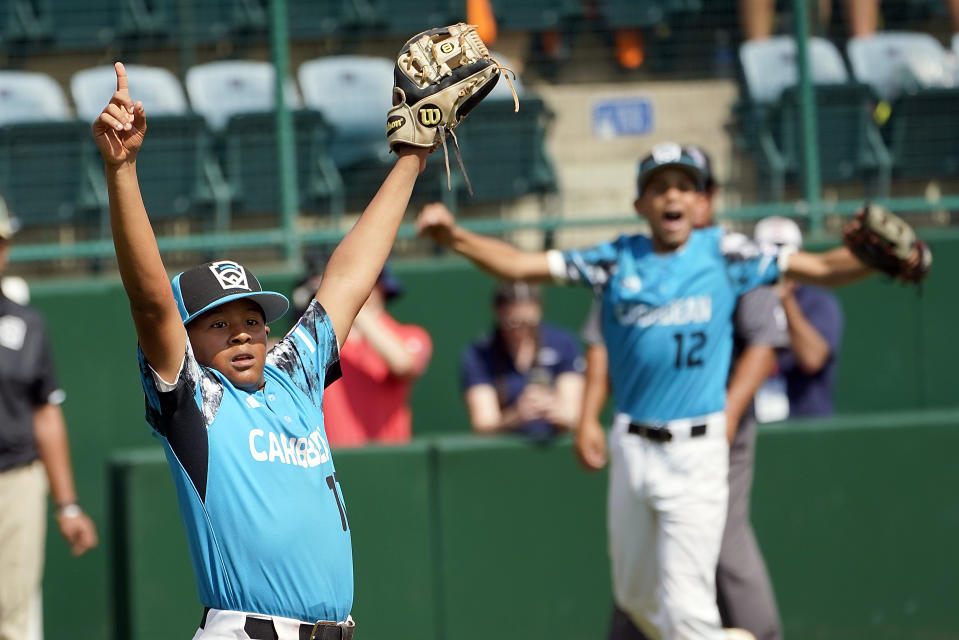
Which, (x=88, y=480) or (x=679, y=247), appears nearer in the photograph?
(x=679, y=247)

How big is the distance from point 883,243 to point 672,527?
128 centimetres

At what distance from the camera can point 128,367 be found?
22.2 feet

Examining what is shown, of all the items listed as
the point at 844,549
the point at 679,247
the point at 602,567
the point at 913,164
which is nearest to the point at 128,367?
the point at 602,567

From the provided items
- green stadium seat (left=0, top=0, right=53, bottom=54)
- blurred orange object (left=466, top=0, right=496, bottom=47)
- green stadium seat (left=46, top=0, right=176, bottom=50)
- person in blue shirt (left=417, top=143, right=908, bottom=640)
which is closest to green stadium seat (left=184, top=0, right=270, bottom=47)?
green stadium seat (left=46, top=0, right=176, bottom=50)

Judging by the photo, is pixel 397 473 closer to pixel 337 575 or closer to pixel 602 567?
pixel 602 567

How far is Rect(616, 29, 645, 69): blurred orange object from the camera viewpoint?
763 centimetres

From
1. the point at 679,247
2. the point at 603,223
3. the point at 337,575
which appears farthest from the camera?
the point at 603,223

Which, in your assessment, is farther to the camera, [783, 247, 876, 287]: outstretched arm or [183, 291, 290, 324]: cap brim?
[783, 247, 876, 287]: outstretched arm

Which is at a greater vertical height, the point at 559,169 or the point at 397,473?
the point at 559,169

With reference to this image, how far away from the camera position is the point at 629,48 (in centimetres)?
770

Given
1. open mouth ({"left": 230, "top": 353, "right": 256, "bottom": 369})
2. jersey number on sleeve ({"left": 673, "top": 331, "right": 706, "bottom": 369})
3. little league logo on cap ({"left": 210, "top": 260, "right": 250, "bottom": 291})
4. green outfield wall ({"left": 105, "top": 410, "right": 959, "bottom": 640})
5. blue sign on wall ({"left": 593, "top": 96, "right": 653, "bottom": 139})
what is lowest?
green outfield wall ({"left": 105, "top": 410, "right": 959, "bottom": 640})

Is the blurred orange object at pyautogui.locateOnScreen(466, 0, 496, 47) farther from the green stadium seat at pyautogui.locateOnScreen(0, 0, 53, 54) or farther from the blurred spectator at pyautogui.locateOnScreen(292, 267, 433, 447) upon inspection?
the green stadium seat at pyautogui.locateOnScreen(0, 0, 53, 54)

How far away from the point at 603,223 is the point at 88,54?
3.22 meters

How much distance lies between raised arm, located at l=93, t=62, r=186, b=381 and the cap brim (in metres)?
0.24
